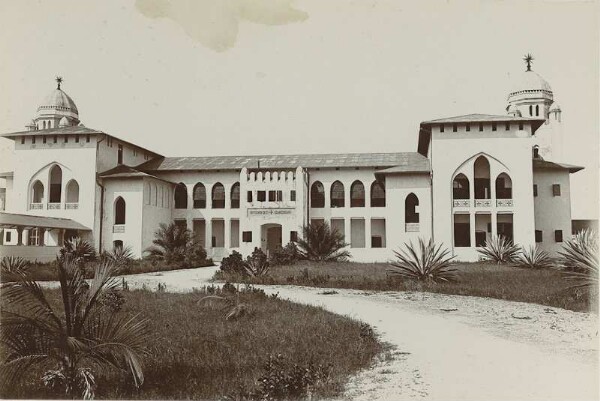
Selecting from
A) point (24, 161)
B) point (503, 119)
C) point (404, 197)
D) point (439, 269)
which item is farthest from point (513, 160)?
point (24, 161)

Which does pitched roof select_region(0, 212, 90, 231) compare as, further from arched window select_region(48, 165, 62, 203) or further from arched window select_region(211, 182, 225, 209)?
arched window select_region(211, 182, 225, 209)

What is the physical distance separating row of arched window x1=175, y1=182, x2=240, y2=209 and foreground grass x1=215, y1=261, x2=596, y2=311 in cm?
1505

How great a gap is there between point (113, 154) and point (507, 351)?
3101 centimetres

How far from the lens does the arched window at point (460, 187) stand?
3262 centimetres

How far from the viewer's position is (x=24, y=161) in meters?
33.6

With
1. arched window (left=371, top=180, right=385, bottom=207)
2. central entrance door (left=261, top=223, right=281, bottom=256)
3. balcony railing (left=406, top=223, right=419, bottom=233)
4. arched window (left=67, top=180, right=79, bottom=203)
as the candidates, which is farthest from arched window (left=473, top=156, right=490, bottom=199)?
arched window (left=67, top=180, right=79, bottom=203)

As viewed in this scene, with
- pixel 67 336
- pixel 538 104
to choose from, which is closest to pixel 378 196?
pixel 538 104

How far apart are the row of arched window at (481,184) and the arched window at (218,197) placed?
1607 centimetres

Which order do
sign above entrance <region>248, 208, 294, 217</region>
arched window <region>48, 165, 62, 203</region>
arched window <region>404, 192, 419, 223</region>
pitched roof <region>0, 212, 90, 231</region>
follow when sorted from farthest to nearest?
sign above entrance <region>248, 208, 294, 217</region>, arched window <region>48, 165, 62, 203</region>, arched window <region>404, 192, 419, 223</region>, pitched roof <region>0, 212, 90, 231</region>

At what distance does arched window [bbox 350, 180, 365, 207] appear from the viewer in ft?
121

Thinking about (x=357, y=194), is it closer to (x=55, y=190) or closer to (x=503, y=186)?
(x=503, y=186)

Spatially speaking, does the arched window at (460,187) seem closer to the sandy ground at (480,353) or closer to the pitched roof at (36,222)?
the sandy ground at (480,353)

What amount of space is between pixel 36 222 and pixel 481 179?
25.7 m

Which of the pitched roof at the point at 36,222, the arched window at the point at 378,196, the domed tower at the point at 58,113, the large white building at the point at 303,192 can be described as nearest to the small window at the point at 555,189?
the large white building at the point at 303,192
